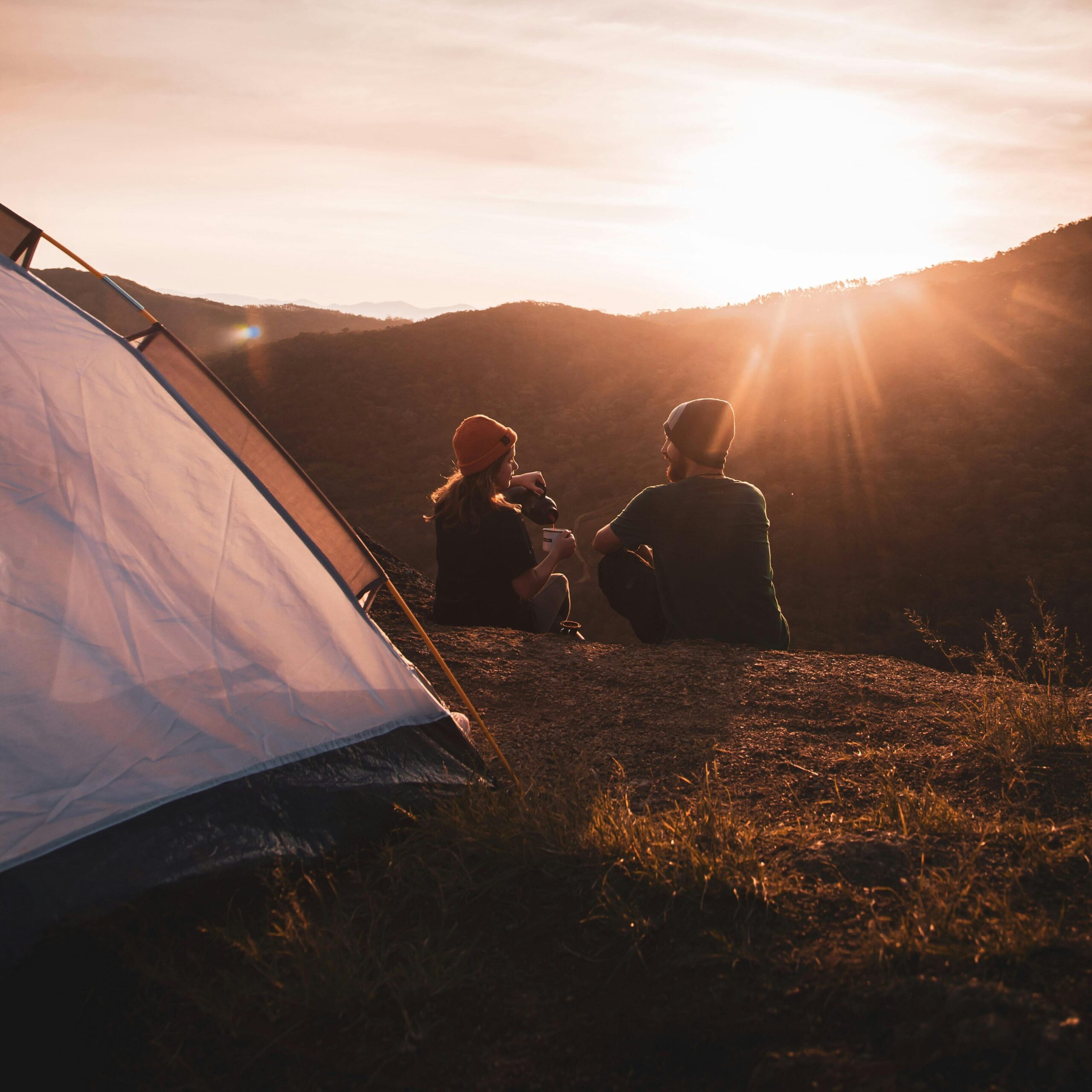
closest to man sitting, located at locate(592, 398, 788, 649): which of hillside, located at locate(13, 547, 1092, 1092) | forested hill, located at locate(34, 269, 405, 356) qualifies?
hillside, located at locate(13, 547, 1092, 1092)

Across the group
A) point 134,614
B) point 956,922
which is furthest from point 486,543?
point 956,922

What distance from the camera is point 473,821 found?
2299 mm

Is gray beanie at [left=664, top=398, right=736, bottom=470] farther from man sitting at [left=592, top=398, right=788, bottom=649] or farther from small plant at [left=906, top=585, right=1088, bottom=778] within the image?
small plant at [left=906, top=585, right=1088, bottom=778]

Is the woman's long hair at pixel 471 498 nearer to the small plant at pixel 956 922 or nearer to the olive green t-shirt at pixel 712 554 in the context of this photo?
the olive green t-shirt at pixel 712 554

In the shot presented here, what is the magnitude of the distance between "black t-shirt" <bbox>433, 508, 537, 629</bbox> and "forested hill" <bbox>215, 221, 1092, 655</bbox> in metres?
3.58

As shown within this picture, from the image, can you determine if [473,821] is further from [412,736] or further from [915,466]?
[915,466]

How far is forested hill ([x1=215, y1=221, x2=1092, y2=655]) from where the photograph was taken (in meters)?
8.01

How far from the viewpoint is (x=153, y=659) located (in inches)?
90.4

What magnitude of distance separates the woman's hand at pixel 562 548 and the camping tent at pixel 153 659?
1751 mm

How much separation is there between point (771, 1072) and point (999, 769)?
5.04ft

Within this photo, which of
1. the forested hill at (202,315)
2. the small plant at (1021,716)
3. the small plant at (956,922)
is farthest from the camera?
the forested hill at (202,315)

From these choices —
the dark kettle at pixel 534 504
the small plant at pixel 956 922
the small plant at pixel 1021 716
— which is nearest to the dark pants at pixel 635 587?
the dark kettle at pixel 534 504

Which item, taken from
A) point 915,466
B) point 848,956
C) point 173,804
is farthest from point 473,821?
point 915,466

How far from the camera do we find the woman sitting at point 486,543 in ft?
13.6
